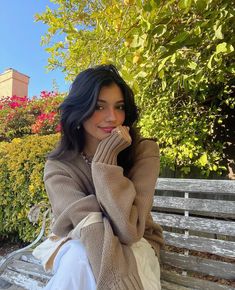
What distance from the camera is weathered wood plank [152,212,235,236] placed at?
181 cm

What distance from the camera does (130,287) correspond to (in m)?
1.35

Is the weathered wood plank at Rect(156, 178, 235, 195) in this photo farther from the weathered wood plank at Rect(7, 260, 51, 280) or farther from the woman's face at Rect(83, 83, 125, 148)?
the weathered wood plank at Rect(7, 260, 51, 280)

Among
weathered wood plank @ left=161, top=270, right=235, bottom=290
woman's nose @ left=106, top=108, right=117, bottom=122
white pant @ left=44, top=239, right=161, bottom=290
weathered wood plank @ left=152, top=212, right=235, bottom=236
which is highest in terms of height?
woman's nose @ left=106, top=108, right=117, bottom=122

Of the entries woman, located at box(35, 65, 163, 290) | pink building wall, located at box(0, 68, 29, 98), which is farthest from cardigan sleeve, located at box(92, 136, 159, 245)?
pink building wall, located at box(0, 68, 29, 98)

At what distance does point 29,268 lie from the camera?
2.29m

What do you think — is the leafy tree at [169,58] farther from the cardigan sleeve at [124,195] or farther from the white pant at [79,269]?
the white pant at [79,269]

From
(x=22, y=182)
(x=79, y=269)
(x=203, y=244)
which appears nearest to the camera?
(x=79, y=269)

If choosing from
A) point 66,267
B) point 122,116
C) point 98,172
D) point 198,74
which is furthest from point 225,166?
point 66,267

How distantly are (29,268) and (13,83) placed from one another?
963 centimetres

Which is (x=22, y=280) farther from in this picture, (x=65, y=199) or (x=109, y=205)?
(x=109, y=205)

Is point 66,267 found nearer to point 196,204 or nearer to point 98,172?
point 98,172

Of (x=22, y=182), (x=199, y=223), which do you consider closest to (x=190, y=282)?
(x=199, y=223)

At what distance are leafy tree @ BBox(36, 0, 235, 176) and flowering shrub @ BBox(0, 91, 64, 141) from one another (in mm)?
2021

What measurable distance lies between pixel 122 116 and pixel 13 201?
251 cm
